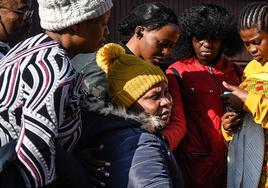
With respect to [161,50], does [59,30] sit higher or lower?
higher

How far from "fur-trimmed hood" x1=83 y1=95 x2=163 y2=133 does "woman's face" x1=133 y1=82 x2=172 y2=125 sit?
0.24ft

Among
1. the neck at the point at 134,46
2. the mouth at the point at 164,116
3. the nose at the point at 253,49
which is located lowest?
the neck at the point at 134,46

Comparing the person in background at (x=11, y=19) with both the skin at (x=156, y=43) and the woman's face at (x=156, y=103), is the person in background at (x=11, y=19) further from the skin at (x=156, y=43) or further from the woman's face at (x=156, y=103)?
the woman's face at (x=156, y=103)

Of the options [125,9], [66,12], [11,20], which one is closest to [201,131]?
[11,20]

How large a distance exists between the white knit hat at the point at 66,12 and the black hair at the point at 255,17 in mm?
1456

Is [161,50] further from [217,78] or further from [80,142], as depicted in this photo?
[80,142]

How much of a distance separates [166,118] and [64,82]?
26.8 inches

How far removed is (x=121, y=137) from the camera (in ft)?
6.77

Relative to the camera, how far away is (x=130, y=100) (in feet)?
7.50

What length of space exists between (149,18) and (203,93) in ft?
1.94

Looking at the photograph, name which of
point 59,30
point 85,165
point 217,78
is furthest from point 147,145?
point 217,78

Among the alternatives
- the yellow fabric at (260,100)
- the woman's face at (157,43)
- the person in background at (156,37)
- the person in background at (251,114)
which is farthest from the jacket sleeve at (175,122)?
the yellow fabric at (260,100)

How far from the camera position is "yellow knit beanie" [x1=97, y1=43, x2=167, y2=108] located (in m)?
2.28

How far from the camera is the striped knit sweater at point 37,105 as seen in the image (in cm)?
177
